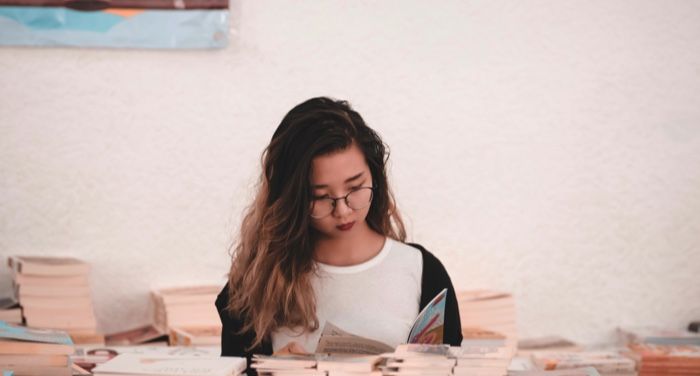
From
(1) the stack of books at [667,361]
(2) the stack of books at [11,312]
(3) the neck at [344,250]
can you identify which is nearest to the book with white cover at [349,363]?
(3) the neck at [344,250]

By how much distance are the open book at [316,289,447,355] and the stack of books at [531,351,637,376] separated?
3.76 ft

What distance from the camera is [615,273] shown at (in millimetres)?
3891

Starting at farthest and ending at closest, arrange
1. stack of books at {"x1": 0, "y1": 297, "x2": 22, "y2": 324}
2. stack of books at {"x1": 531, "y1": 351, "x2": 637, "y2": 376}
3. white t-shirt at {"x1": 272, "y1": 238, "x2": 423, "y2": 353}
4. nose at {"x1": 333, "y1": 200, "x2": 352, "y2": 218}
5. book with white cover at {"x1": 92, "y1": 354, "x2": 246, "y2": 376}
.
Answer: stack of books at {"x1": 0, "y1": 297, "x2": 22, "y2": 324}
stack of books at {"x1": 531, "y1": 351, "x2": 637, "y2": 376}
white t-shirt at {"x1": 272, "y1": 238, "x2": 423, "y2": 353}
nose at {"x1": 333, "y1": 200, "x2": 352, "y2": 218}
book with white cover at {"x1": 92, "y1": 354, "x2": 246, "y2": 376}

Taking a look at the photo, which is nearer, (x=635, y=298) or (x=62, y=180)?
(x=62, y=180)

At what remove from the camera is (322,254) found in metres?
2.26

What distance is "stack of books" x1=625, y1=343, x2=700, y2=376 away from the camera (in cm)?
315

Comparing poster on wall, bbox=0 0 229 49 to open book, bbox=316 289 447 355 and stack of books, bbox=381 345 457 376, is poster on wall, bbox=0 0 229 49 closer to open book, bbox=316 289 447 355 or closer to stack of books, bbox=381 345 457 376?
open book, bbox=316 289 447 355

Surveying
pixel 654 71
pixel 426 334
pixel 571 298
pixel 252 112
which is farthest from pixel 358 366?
pixel 654 71

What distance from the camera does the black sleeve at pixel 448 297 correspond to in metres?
2.25

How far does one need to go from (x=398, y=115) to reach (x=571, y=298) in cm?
111

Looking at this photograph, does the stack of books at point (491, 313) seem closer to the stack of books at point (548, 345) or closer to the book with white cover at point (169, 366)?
the stack of books at point (548, 345)

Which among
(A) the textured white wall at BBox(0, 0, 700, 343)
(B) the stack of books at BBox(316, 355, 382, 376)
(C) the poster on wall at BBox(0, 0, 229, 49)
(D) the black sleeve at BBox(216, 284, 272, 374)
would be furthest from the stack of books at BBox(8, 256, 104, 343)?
(B) the stack of books at BBox(316, 355, 382, 376)

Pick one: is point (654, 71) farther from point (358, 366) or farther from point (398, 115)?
point (358, 366)

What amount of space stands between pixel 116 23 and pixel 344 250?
5.86 feet
